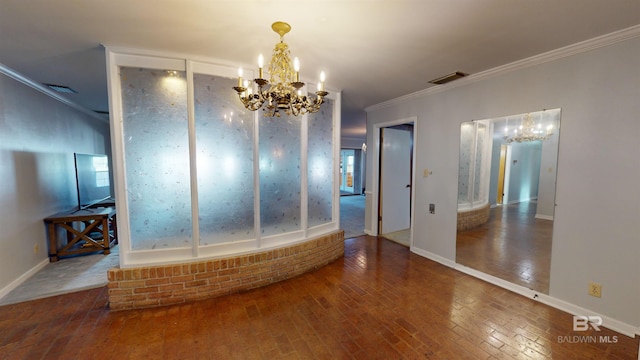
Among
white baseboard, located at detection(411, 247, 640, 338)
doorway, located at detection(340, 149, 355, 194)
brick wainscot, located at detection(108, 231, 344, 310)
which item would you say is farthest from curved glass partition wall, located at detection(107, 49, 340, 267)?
doorway, located at detection(340, 149, 355, 194)

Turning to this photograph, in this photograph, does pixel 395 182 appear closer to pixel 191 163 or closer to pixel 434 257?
pixel 434 257

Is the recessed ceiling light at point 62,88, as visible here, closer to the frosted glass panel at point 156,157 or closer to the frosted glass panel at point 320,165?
the frosted glass panel at point 156,157

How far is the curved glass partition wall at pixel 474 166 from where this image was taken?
3195mm

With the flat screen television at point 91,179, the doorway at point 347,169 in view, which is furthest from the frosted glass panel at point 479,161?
the doorway at point 347,169

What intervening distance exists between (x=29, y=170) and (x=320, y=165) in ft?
12.9

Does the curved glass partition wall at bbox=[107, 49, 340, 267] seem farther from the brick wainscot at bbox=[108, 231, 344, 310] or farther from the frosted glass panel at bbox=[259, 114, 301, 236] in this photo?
the brick wainscot at bbox=[108, 231, 344, 310]

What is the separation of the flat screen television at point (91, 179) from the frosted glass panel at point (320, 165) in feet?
13.9

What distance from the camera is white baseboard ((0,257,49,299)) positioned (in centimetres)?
267

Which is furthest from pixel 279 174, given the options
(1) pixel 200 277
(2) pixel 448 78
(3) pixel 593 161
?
(3) pixel 593 161

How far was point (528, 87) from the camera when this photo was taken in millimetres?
2641

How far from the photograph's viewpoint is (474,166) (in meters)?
3.32

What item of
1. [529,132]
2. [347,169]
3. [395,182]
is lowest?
[395,182]

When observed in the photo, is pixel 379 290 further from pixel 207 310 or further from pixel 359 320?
pixel 207 310

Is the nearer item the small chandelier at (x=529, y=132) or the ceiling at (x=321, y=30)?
the ceiling at (x=321, y=30)
